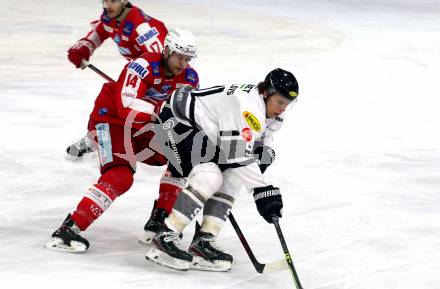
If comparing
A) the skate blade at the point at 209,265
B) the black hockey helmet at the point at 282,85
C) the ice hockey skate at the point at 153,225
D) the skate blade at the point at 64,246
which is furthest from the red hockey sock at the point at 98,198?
the black hockey helmet at the point at 282,85

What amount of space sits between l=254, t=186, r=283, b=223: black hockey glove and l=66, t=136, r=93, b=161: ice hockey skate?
2540mm

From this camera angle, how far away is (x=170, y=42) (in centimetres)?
522

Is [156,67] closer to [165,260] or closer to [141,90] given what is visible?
[141,90]

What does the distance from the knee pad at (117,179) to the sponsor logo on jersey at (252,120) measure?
82 centimetres

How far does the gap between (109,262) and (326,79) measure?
17.5ft

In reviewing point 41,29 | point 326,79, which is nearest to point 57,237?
point 326,79

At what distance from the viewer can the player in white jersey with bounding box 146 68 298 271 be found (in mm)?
4594

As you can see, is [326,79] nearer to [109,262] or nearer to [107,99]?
[107,99]

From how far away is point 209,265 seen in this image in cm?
477

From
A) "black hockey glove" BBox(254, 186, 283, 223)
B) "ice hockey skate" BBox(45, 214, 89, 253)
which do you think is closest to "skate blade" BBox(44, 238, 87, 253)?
"ice hockey skate" BBox(45, 214, 89, 253)

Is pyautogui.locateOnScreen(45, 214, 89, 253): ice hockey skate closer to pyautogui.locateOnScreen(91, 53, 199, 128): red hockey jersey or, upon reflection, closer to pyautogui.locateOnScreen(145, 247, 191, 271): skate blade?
pyautogui.locateOnScreen(145, 247, 191, 271): skate blade

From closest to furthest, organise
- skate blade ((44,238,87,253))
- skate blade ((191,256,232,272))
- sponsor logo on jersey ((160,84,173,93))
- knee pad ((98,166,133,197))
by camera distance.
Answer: skate blade ((191,256,232,272)) < skate blade ((44,238,87,253)) < knee pad ((98,166,133,197)) < sponsor logo on jersey ((160,84,173,93))

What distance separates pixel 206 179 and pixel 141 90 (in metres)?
0.93

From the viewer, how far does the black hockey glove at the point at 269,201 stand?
15.1 feet
